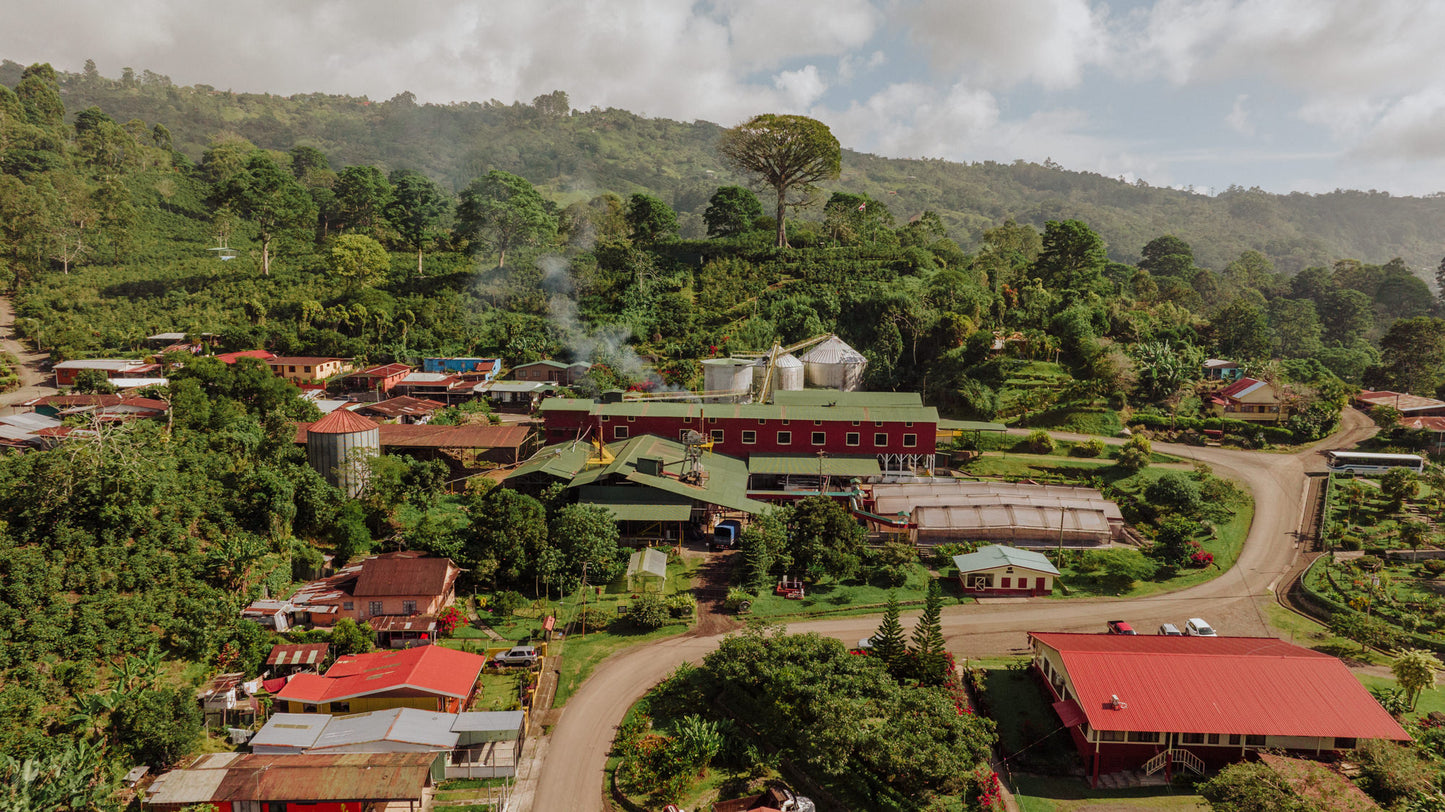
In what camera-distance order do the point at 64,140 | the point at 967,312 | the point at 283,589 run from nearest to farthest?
the point at 283,589
the point at 967,312
the point at 64,140

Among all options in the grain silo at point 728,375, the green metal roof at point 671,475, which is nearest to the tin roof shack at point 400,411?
the green metal roof at point 671,475

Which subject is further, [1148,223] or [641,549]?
[1148,223]

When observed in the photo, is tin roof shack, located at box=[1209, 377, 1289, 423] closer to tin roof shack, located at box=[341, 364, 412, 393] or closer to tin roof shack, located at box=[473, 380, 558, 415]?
tin roof shack, located at box=[473, 380, 558, 415]

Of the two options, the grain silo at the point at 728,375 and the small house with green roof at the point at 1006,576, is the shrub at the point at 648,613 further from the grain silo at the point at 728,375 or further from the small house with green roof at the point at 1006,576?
the grain silo at the point at 728,375

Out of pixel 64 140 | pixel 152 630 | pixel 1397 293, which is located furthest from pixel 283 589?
pixel 1397 293

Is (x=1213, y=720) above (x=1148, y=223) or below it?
below

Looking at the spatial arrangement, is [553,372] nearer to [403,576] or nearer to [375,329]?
[375,329]

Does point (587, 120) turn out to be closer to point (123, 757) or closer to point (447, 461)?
point (447, 461)

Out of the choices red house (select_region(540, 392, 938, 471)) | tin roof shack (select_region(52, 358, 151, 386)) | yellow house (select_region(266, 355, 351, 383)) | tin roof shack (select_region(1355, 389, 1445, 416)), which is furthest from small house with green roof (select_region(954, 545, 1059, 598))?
tin roof shack (select_region(52, 358, 151, 386))

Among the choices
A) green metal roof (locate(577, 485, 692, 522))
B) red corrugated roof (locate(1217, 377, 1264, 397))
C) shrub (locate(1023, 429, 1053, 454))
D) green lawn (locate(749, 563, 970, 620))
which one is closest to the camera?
green lawn (locate(749, 563, 970, 620))
